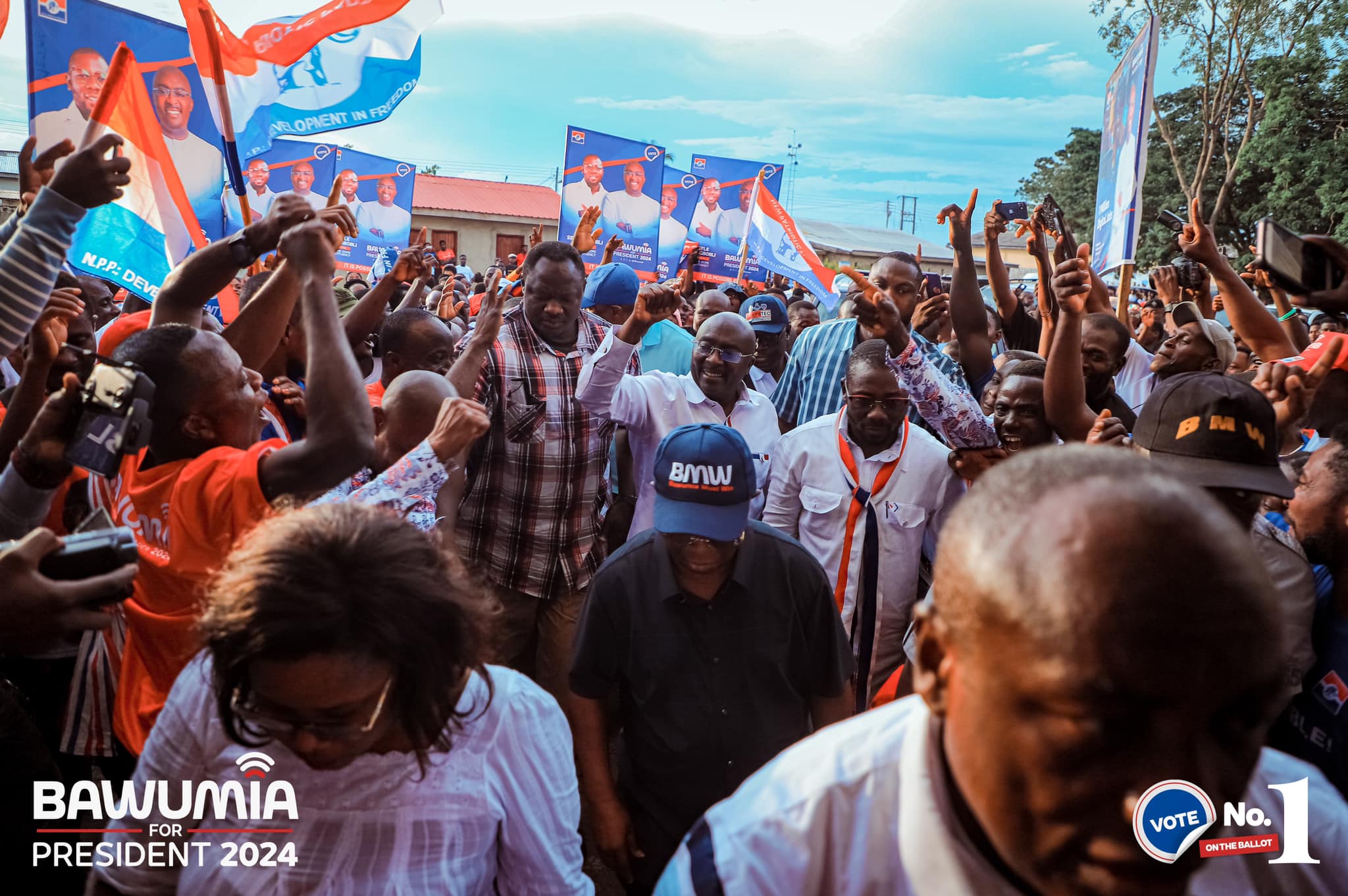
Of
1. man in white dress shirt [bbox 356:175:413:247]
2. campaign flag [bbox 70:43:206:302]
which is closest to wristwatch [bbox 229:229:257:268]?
campaign flag [bbox 70:43:206:302]

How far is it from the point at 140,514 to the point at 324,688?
94cm

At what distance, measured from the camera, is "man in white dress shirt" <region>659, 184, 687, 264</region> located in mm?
12219

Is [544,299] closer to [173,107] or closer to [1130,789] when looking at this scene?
[173,107]

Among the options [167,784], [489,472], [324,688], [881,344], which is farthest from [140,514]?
[881,344]

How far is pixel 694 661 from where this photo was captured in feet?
8.75

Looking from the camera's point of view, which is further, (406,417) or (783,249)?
(783,249)

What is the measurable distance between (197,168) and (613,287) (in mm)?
2198

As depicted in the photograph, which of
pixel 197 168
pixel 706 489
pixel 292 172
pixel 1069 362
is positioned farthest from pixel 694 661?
pixel 292 172

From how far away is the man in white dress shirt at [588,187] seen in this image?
10.5 meters

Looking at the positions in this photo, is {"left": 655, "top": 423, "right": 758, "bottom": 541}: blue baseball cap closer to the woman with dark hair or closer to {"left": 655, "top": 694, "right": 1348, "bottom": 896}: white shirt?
the woman with dark hair

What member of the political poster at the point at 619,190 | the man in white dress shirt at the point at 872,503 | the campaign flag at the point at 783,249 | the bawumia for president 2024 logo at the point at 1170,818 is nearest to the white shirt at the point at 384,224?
the political poster at the point at 619,190

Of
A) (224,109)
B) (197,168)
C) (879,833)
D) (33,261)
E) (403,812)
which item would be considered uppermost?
(224,109)

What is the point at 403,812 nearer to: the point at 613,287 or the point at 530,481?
the point at 530,481

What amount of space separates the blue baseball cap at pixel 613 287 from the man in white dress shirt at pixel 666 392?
33.3 inches
